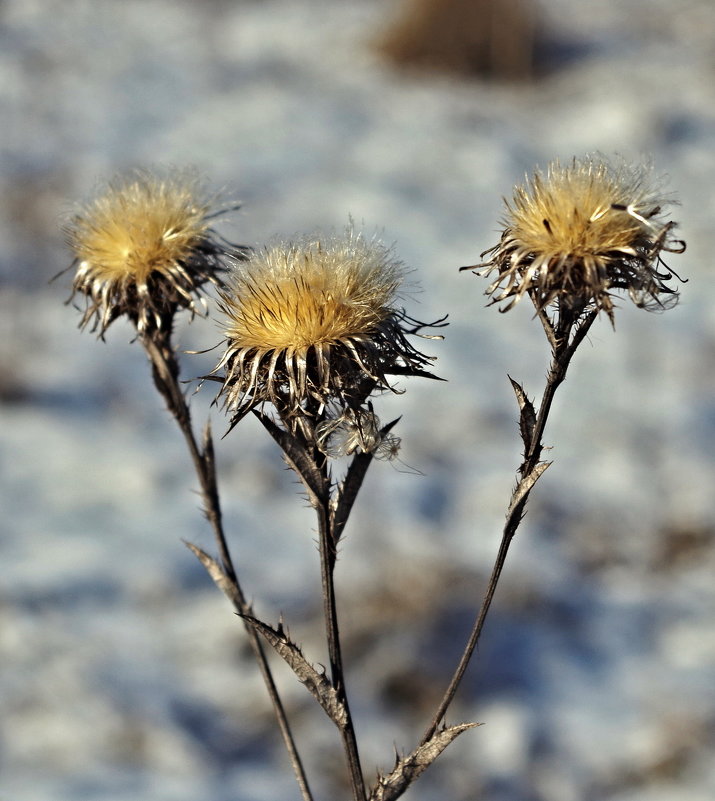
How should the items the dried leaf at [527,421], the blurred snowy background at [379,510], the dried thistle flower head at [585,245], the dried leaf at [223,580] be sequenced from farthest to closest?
1. the blurred snowy background at [379,510]
2. the dried leaf at [223,580]
3. the dried leaf at [527,421]
4. the dried thistle flower head at [585,245]

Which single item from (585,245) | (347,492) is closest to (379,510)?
(347,492)

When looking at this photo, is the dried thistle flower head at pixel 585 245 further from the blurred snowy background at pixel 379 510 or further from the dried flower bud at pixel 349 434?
the blurred snowy background at pixel 379 510

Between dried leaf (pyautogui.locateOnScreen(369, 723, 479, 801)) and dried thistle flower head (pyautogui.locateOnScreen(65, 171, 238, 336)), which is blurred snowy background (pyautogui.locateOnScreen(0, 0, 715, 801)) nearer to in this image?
dried thistle flower head (pyautogui.locateOnScreen(65, 171, 238, 336))

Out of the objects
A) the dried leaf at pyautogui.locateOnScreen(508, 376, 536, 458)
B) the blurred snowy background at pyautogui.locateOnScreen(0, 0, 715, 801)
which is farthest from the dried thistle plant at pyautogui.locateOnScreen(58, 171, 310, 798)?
the blurred snowy background at pyautogui.locateOnScreen(0, 0, 715, 801)

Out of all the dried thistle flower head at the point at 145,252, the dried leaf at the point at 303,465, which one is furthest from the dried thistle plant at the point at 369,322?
the dried thistle flower head at the point at 145,252

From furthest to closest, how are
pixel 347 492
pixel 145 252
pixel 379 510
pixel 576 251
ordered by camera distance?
pixel 379 510
pixel 145 252
pixel 347 492
pixel 576 251

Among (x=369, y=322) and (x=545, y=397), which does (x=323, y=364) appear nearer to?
(x=369, y=322)
